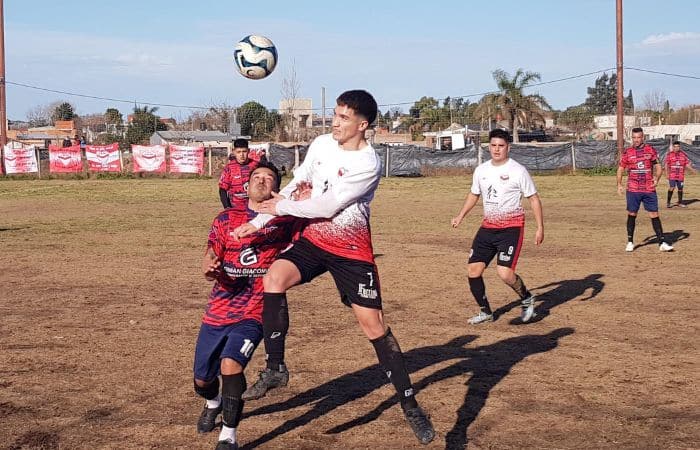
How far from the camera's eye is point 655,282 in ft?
40.0

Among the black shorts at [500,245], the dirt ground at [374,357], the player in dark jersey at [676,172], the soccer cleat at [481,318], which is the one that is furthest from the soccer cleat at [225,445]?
the player in dark jersey at [676,172]

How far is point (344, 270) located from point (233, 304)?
749 mm

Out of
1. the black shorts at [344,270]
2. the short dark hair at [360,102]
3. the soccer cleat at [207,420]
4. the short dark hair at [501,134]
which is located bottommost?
the soccer cleat at [207,420]

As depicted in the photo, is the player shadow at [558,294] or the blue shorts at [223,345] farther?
the player shadow at [558,294]

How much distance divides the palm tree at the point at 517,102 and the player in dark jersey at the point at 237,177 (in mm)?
56440

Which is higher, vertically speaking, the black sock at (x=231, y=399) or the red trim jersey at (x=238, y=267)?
the red trim jersey at (x=238, y=267)

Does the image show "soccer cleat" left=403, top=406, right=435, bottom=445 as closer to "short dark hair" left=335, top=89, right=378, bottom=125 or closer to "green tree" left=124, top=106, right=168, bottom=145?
"short dark hair" left=335, top=89, right=378, bottom=125

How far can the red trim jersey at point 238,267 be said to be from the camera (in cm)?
548

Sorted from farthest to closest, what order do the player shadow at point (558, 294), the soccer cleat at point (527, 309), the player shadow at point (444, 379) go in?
the player shadow at point (558, 294) → the soccer cleat at point (527, 309) → the player shadow at point (444, 379)

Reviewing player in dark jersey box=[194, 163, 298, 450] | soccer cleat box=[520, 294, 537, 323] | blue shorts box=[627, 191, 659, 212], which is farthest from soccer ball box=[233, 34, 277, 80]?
player in dark jersey box=[194, 163, 298, 450]

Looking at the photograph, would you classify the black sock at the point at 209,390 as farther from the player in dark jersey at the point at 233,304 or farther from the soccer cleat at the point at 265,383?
the soccer cleat at the point at 265,383

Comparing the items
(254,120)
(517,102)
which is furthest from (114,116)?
(517,102)

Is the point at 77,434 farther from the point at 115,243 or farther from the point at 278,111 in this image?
the point at 278,111

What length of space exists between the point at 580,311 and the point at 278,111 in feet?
204
